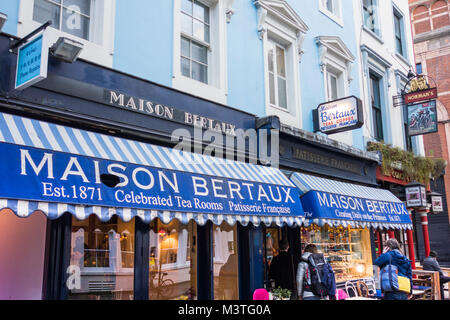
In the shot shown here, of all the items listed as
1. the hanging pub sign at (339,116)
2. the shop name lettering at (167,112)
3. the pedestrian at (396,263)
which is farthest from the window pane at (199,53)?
the pedestrian at (396,263)

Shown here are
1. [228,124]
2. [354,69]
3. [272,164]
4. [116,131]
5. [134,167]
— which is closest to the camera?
[134,167]

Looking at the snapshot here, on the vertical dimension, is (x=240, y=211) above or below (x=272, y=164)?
below

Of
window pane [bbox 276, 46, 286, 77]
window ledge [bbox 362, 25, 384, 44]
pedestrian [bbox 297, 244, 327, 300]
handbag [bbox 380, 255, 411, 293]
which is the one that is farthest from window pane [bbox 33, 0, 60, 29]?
window ledge [bbox 362, 25, 384, 44]

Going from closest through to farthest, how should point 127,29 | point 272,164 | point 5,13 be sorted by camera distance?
point 5,13
point 127,29
point 272,164

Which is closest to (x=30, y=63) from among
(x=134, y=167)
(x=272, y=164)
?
(x=134, y=167)

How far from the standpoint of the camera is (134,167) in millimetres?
5770

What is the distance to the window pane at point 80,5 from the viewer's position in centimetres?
635

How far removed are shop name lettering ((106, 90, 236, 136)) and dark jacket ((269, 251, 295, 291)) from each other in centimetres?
274

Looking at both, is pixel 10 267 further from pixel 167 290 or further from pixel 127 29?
pixel 127 29

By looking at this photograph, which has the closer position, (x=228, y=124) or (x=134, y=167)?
(x=134, y=167)

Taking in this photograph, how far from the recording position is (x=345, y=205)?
949cm

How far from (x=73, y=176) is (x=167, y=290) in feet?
11.5

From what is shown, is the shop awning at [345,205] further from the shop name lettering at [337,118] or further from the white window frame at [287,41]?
the white window frame at [287,41]

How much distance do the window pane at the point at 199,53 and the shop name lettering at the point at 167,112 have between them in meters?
1.34
